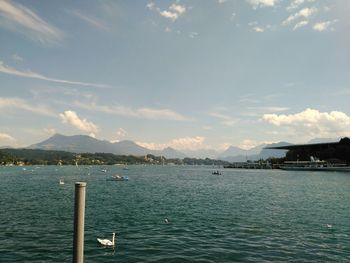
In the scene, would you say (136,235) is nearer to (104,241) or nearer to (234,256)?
(104,241)

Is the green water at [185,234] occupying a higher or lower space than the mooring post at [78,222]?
lower

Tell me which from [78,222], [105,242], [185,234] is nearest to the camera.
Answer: [78,222]

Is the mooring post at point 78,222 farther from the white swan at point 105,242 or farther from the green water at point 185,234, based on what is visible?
the white swan at point 105,242

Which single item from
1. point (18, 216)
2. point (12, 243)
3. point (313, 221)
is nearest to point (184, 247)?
point (12, 243)

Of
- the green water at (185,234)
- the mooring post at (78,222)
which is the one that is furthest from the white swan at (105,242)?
the mooring post at (78,222)

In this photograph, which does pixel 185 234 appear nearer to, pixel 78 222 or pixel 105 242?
pixel 105 242

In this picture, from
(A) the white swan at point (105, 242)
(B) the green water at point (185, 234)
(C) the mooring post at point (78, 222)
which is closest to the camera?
(C) the mooring post at point (78, 222)

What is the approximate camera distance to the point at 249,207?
170 ft

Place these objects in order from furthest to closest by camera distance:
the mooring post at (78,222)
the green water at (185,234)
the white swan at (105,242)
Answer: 1. the white swan at (105,242)
2. the green water at (185,234)
3. the mooring post at (78,222)

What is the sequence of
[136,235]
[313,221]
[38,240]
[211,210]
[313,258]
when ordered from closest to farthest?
[313,258], [38,240], [136,235], [313,221], [211,210]

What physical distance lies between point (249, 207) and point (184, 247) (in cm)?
2637

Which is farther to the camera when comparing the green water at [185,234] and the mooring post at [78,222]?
the green water at [185,234]

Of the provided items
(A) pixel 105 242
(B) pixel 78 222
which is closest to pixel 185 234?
(A) pixel 105 242

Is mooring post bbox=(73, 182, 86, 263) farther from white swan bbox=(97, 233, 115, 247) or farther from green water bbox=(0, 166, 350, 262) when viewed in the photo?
white swan bbox=(97, 233, 115, 247)
